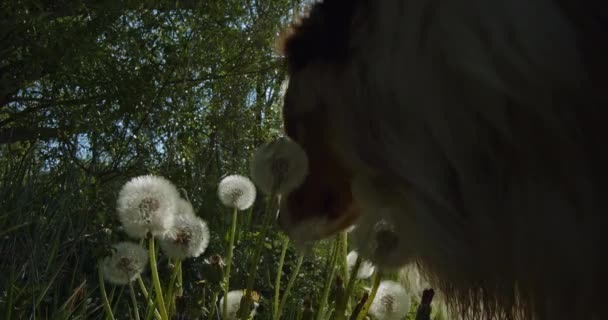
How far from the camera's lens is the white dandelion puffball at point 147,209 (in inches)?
71.9

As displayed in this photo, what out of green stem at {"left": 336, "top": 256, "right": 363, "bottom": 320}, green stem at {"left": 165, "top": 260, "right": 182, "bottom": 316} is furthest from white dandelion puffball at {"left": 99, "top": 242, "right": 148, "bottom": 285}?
green stem at {"left": 336, "top": 256, "right": 363, "bottom": 320}

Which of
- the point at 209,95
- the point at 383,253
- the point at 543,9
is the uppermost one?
the point at 209,95

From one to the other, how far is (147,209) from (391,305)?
67cm

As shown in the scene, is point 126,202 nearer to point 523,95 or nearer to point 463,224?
point 463,224

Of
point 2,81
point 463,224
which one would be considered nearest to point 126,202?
point 463,224

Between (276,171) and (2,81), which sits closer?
(276,171)

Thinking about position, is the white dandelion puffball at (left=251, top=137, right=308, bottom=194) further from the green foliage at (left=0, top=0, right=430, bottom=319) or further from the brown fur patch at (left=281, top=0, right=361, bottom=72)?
the green foliage at (left=0, top=0, right=430, bottom=319)

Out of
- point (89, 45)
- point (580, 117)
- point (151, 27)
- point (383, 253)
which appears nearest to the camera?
point (580, 117)

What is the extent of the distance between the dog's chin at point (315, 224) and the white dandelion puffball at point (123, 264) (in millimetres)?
429

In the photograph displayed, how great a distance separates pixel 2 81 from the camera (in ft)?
11.7

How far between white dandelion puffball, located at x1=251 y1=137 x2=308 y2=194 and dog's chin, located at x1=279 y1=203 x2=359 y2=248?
0.22 feet

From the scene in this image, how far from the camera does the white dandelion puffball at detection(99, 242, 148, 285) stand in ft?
6.31

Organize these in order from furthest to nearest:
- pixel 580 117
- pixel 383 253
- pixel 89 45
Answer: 1. pixel 89 45
2. pixel 383 253
3. pixel 580 117

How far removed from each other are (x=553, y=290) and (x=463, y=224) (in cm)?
17
